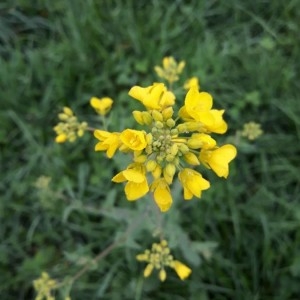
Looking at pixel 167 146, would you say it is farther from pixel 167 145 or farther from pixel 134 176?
pixel 134 176

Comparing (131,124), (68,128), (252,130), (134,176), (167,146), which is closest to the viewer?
(134,176)

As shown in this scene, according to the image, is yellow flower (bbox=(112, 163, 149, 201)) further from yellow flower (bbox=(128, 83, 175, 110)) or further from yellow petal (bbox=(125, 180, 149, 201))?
yellow flower (bbox=(128, 83, 175, 110))

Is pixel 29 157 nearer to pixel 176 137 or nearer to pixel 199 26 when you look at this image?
pixel 199 26

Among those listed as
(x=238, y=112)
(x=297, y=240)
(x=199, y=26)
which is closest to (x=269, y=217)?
(x=297, y=240)

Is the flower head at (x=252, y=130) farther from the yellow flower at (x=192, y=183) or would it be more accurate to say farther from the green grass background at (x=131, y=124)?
the yellow flower at (x=192, y=183)

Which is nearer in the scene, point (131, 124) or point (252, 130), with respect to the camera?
point (252, 130)

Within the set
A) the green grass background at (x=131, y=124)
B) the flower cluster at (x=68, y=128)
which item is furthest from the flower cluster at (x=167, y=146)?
the green grass background at (x=131, y=124)

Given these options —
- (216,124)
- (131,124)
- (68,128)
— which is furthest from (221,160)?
(131,124)

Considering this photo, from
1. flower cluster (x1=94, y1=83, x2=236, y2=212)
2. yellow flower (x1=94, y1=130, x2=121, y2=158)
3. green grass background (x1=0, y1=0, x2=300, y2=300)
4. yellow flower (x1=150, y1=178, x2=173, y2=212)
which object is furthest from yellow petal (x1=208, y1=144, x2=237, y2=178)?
green grass background (x1=0, y1=0, x2=300, y2=300)

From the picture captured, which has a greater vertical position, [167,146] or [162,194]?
[167,146]
